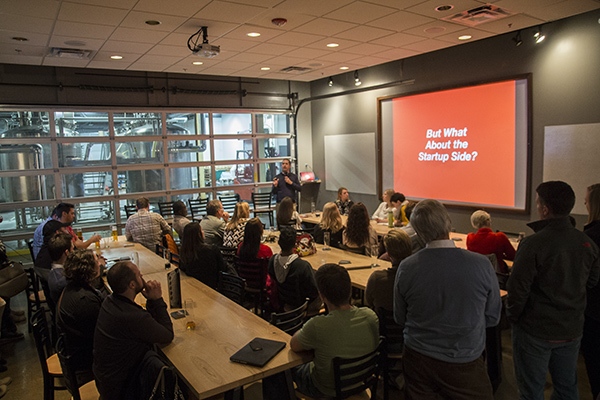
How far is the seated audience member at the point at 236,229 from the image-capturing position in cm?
529

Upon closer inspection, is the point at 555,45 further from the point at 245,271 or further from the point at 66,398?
the point at 66,398

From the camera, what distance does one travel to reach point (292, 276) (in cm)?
368

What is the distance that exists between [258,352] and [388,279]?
1.10 meters

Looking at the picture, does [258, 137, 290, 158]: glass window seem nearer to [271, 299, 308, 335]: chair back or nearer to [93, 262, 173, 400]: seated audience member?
[271, 299, 308, 335]: chair back

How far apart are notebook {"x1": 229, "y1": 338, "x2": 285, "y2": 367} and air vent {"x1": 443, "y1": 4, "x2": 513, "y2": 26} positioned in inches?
166

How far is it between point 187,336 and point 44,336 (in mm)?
953

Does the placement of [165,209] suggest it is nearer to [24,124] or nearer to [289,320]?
[24,124]

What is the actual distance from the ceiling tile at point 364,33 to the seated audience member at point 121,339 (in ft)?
13.9

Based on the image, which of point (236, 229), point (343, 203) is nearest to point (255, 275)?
point (236, 229)

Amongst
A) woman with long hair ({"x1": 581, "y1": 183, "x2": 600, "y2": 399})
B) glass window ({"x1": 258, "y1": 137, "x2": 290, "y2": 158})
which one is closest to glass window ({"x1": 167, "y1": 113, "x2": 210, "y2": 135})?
glass window ({"x1": 258, "y1": 137, "x2": 290, "y2": 158})

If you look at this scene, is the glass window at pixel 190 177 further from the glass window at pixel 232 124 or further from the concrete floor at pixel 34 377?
the concrete floor at pixel 34 377

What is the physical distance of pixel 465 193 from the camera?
7289 millimetres

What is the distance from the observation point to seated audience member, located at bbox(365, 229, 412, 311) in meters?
3.09

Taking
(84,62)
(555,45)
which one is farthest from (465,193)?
(84,62)
